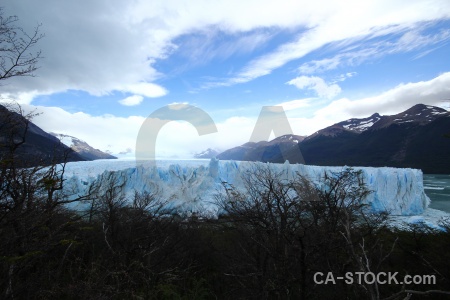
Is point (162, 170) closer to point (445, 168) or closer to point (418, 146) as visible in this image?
point (445, 168)

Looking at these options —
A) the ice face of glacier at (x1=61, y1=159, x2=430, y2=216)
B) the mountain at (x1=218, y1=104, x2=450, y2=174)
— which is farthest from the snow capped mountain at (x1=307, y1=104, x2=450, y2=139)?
the ice face of glacier at (x1=61, y1=159, x2=430, y2=216)

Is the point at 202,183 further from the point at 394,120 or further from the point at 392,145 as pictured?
the point at 394,120

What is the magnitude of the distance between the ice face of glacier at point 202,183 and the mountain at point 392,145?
14835 mm

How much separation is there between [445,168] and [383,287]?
5749 cm

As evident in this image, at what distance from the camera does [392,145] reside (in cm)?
7138

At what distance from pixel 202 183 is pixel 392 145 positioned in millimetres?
67386

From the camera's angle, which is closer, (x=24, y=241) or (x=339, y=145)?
(x=24, y=241)

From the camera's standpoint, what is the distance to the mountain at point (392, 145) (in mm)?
56375

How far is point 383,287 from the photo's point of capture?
26.9ft

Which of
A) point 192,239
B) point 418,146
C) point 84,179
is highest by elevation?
point 418,146

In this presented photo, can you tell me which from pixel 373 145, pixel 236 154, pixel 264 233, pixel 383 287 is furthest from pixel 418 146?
pixel 264 233

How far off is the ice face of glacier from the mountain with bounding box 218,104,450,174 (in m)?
14.8

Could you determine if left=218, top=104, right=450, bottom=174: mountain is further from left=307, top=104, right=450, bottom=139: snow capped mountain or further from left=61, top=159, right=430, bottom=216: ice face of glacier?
left=61, top=159, right=430, bottom=216: ice face of glacier

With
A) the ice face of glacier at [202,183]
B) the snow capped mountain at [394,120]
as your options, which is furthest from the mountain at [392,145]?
the ice face of glacier at [202,183]
